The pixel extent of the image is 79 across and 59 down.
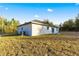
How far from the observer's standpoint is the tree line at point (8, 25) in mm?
5270

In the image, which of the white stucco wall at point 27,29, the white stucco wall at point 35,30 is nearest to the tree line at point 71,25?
the white stucco wall at point 35,30

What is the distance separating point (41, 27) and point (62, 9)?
347mm

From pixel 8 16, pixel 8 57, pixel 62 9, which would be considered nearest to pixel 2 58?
pixel 8 57

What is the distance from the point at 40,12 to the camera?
5.24 metres

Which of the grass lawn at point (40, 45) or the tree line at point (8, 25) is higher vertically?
the tree line at point (8, 25)

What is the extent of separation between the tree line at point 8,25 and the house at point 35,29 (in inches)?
2.7

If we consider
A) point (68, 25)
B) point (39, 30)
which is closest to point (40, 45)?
point (39, 30)

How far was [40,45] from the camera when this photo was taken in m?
5.27

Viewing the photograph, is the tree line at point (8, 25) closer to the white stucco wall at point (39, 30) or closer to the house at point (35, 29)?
the house at point (35, 29)

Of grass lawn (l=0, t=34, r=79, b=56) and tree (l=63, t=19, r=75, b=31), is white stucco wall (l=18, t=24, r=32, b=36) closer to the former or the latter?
grass lawn (l=0, t=34, r=79, b=56)

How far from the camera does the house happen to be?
5.26 metres

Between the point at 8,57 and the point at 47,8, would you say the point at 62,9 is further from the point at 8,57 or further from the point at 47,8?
the point at 8,57

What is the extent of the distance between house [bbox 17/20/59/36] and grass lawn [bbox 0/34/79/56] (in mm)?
51

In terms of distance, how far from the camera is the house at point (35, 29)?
526 cm
